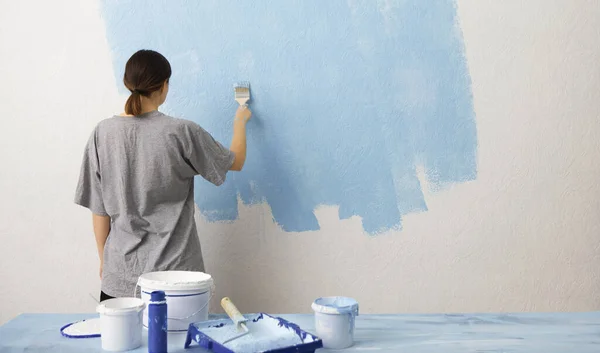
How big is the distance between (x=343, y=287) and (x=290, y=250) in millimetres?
257

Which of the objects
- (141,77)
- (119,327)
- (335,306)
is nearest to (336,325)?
(335,306)

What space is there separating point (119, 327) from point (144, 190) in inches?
23.0

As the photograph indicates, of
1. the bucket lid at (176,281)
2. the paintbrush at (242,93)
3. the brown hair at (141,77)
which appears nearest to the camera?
the bucket lid at (176,281)

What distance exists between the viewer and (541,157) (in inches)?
96.0

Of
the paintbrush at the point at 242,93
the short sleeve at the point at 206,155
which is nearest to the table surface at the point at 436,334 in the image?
the short sleeve at the point at 206,155

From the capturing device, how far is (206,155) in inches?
78.2

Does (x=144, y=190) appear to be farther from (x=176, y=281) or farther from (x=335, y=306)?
(x=335, y=306)

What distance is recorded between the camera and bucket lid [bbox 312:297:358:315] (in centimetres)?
144

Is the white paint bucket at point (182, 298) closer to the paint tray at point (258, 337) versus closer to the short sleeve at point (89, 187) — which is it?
the paint tray at point (258, 337)

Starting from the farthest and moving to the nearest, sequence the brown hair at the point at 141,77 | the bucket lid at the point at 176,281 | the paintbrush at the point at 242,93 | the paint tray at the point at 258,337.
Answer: the paintbrush at the point at 242,93, the brown hair at the point at 141,77, the bucket lid at the point at 176,281, the paint tray at the point at 258,337

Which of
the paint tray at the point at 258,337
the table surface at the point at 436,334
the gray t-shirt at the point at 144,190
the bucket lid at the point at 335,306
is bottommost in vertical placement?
the table surface at the point at 436,334

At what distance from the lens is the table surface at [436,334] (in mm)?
1439

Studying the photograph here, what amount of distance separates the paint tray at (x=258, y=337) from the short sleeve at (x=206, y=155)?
0.62m

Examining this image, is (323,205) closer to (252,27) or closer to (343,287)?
(343,287)
